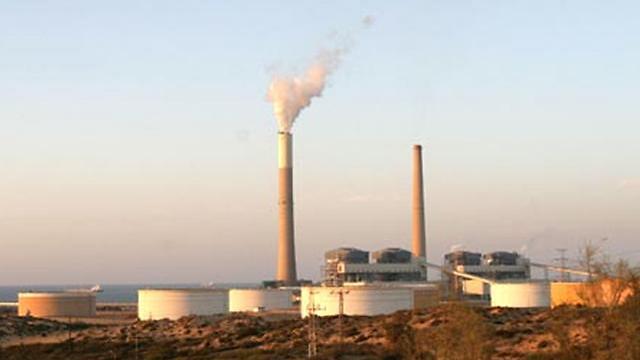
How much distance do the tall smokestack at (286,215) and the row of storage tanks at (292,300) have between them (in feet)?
21.9

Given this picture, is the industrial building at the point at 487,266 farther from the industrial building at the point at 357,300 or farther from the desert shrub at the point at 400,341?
the desert shrub at the point at 400,341

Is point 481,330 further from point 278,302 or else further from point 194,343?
point 278,302

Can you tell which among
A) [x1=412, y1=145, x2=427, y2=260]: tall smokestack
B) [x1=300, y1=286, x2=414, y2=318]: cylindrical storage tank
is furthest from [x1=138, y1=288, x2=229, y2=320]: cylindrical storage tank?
[x1=412, y1=145, x2=427, y2=260]: tall smokestack

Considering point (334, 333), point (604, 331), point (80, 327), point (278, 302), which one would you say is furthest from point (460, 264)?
point (604, 331)

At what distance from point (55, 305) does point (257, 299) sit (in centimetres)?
2343

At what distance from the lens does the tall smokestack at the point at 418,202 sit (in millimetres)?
121000

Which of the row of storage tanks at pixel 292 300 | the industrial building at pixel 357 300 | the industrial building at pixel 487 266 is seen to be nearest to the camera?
the industrial building at pixel 357 300

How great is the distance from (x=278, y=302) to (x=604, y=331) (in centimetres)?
7092

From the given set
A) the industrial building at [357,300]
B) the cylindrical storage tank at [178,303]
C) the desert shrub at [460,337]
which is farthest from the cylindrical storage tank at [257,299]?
the desert shrub at [460,337]

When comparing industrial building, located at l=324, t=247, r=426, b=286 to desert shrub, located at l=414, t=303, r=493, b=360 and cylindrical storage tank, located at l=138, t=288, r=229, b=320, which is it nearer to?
cylindrical storage tank, located at l=138, t=288, r=229, b=320

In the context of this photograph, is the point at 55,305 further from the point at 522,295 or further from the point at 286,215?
the point at 522,295

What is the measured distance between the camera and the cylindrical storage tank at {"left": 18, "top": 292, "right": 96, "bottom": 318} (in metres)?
109

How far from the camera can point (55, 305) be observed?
109 metres

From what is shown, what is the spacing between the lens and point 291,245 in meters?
117
